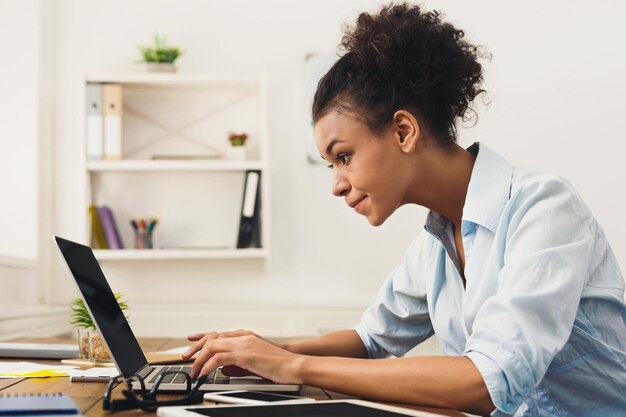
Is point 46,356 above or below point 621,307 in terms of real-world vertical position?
below

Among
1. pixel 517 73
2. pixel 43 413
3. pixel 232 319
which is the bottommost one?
pixel 232 319

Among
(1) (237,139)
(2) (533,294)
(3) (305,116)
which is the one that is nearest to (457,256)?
(2) (533,294)

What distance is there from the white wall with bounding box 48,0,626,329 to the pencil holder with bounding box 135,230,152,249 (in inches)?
6.0

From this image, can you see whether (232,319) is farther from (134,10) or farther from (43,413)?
(43,413)

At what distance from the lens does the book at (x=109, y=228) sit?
3.07m

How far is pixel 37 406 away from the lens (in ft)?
2.51

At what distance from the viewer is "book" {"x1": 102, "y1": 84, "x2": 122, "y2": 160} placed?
9.95 ft

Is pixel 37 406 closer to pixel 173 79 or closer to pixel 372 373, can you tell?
pixel 372 373

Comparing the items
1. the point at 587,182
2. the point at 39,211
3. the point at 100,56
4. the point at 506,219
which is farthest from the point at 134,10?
the point at 506,219

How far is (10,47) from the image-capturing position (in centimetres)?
310

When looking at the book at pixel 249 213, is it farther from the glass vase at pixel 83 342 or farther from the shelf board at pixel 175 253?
the glass vase at pixel 83 342

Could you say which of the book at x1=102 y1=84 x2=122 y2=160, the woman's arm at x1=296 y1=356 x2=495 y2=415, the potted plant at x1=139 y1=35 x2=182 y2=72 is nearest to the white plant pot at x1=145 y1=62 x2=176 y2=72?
the potted plant at x1=139 y1=35 x2=182 y2=72

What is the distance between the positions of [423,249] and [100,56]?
2.24 metres

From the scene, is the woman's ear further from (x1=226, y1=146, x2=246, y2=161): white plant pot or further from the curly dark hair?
(x1=226, y1=146, x2=246, y2=161): white plant pot
